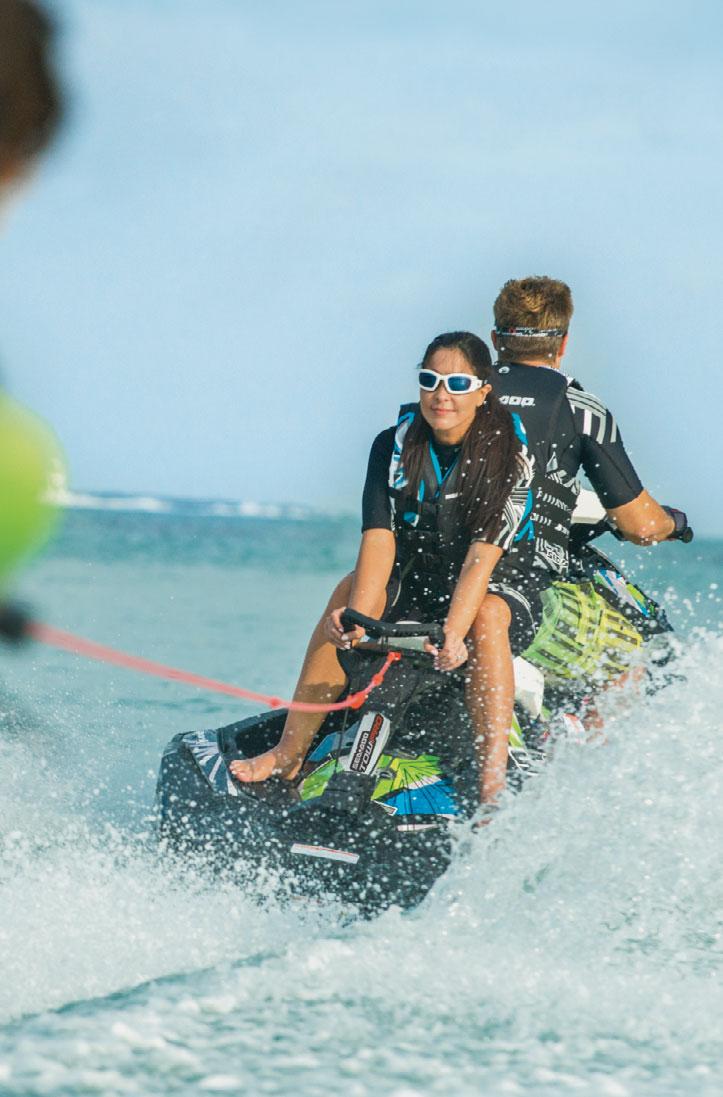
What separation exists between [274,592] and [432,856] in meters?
17.7

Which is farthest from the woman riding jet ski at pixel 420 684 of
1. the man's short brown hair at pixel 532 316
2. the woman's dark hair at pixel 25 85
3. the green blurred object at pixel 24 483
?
the woman's dark hair at pixel 25 85

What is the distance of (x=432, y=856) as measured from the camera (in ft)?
12.8

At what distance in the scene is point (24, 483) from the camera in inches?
54.1

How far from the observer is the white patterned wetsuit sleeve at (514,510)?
4.09 meters

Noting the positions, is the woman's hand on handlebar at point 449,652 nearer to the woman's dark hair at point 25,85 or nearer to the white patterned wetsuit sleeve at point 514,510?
the white patterned wetsuit sleeve at point 514,510

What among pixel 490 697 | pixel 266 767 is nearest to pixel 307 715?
pixel 266 767

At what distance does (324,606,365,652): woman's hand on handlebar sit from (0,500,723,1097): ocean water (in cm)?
69

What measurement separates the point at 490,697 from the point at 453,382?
0.95 meters

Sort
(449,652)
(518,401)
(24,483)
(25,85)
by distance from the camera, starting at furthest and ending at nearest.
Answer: (518,401) → (449,652) → (24,483) → (25,85)

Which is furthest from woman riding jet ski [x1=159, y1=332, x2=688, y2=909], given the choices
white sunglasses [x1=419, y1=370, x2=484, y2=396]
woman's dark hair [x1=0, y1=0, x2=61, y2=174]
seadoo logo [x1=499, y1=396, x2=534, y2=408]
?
woman's dark hair [x1=0, y1=0, x2=61, y2=174]

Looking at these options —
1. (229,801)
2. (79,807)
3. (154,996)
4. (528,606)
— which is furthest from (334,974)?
(79,807)

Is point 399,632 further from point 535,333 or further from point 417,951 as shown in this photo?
point 535,333

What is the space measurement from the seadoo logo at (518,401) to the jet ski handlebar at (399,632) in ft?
2.84

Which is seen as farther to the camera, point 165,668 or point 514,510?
point 514,510
